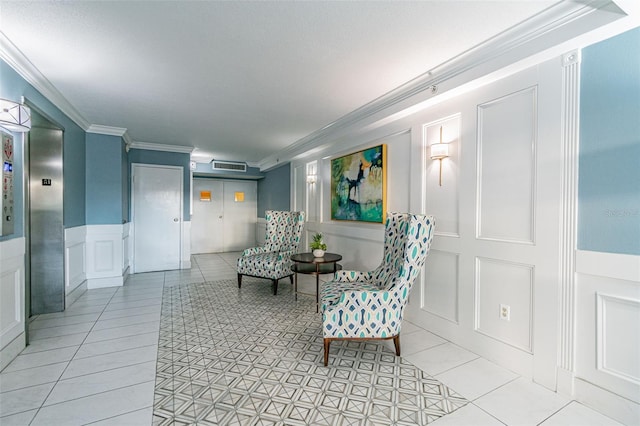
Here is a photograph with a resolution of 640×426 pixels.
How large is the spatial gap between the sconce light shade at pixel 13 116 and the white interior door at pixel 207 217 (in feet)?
19.1

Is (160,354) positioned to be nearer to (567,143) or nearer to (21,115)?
(21,115)

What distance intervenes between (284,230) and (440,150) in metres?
2.90

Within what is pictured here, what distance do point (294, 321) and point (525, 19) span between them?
3235 millimetres

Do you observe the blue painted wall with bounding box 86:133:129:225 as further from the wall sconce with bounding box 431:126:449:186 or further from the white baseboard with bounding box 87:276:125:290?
the wall sconce with bounding box 431:126:449:186

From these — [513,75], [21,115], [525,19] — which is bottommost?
[21,115]

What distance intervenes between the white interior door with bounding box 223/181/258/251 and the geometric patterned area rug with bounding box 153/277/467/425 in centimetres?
527

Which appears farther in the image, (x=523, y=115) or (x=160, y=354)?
(x=160, y=354)

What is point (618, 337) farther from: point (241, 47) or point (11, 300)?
point (11, 300)

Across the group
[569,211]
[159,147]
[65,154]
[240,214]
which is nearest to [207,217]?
[240,214]

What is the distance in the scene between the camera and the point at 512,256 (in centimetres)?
222

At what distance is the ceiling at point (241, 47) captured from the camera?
1.81 metres

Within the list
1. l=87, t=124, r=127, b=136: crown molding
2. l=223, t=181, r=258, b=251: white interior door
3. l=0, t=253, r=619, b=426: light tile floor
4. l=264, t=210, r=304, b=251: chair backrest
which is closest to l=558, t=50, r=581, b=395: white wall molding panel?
l=0, t=253, r=619, b=426: light tile floor

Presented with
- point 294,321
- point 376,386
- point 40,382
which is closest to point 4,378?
point 40,382

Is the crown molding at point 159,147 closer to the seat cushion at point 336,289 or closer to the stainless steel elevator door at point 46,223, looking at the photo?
the stainless steel elevator door at point 46,223
